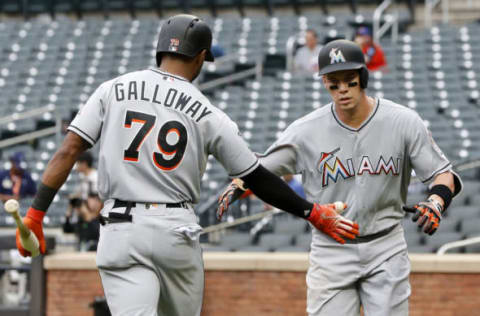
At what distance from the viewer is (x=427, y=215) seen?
438cm

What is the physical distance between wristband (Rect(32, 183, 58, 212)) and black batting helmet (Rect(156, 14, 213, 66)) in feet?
2.68

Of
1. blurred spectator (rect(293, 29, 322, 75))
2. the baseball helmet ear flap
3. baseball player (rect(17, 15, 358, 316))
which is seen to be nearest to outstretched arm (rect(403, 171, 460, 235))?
the baseball helmet ear flap

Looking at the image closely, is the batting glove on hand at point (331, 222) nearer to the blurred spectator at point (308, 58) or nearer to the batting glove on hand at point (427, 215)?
the batting glove on hand at point (427, 215)

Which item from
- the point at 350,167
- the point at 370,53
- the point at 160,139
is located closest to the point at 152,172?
the point at 160,139

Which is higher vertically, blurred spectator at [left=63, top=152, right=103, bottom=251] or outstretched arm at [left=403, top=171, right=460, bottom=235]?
outstretched arm at [left=403, top=171, right=460, bottom=235]

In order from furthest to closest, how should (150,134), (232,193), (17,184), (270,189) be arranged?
(17,184) < (232,193) < (270,189) < (150,134)

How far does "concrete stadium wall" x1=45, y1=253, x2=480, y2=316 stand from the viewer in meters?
7.21

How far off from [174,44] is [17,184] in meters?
8.30

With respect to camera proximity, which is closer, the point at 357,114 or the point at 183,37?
the point at 183,37

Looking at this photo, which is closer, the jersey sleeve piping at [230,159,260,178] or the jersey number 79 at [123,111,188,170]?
the jersey number 79 at [123,111,188,170]

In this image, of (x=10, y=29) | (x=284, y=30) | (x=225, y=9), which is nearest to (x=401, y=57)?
(x=284, y=30)

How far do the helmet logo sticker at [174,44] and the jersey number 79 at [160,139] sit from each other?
0.36m

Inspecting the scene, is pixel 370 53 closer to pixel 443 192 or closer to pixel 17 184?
pixel 17 184

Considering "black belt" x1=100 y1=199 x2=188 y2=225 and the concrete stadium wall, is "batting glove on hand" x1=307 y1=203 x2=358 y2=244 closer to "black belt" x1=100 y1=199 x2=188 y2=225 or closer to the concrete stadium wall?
"black belt" x1=100 y1=199 x2=188 y2=225
